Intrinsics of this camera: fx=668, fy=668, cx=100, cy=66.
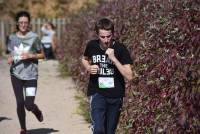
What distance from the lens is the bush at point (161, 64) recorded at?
17.5ft

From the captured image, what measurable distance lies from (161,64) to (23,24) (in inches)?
122

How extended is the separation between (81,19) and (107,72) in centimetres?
889

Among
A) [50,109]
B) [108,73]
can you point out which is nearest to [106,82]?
[108,73]

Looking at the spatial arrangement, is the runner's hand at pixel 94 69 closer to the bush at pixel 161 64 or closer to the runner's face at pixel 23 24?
the bush at pixel 161 64

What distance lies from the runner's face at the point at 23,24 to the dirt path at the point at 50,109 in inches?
62.3

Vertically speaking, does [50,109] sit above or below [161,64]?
below

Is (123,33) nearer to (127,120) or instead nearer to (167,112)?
(127,120)

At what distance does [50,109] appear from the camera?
11969mm

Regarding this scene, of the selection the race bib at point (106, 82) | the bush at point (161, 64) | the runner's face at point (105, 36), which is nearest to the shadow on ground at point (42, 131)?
the bush at point (161, 64)

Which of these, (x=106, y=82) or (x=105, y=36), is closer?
(x=105, y=36)

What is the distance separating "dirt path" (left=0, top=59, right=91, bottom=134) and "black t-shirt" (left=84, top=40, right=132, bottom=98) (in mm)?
2642

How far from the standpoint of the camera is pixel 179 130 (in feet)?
17.6

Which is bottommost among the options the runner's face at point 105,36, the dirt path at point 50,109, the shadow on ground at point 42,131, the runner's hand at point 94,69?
the dirt path at point 50,109

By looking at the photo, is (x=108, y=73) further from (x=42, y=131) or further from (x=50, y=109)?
(x=50, y=109)
